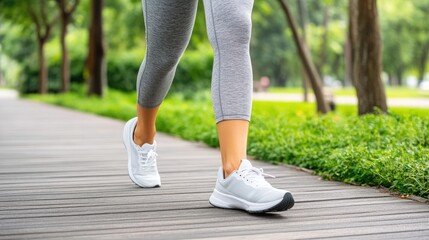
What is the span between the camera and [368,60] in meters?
8.85

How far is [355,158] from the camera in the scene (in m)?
4.68

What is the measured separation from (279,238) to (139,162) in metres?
1.51

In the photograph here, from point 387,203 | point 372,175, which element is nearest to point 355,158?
point 372,175

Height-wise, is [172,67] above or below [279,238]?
above

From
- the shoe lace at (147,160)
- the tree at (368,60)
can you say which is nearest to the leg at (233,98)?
the shoe lace at (147,160)

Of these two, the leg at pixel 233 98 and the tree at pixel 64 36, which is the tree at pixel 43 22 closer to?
the tree at pixel 64 36

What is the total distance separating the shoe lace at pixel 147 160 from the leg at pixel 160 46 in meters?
0.13

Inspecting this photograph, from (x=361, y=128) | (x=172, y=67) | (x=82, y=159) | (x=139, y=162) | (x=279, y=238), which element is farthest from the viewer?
(x=361, y=128)

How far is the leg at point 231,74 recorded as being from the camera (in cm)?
327

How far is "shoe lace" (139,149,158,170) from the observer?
4.10m

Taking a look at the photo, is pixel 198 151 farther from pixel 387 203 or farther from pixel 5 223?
pixel 5 223

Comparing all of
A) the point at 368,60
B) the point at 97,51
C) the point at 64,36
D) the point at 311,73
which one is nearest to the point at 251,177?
the point at 368,60

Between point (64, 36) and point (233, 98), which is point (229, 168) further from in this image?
point (64, 36)

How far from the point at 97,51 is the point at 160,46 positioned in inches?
733
